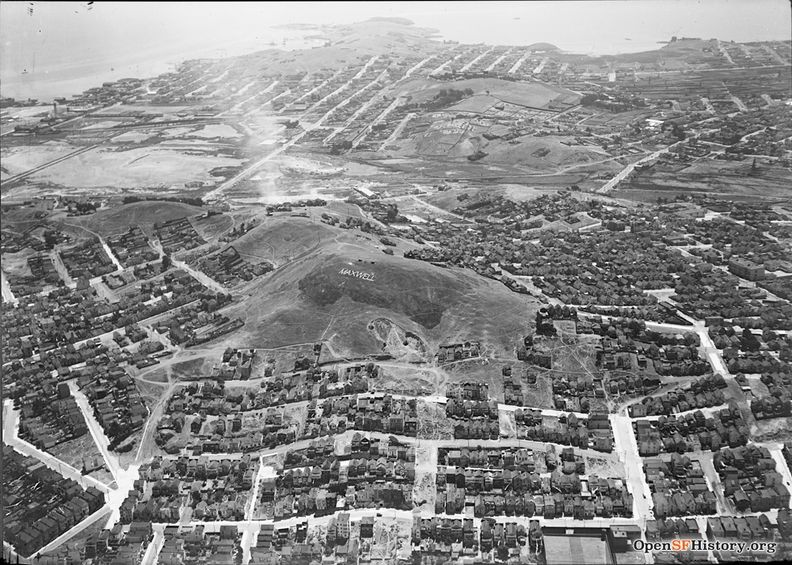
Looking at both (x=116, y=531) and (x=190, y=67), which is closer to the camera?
(x=116, y=531)

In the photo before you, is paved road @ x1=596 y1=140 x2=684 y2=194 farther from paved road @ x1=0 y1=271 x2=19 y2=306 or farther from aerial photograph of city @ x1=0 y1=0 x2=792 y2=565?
paved road @ x1=0 y1=271 x2=19 y2=306

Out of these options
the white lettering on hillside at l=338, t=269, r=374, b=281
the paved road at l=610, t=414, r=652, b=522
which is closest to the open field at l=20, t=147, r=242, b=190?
the white lettering on hillside at l=338, t=269, r=374, b=281

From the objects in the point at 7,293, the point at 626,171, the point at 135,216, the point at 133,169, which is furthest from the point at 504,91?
the point at 7,293

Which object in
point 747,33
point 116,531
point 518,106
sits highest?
point 747,33

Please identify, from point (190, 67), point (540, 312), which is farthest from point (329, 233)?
point (190, 67)

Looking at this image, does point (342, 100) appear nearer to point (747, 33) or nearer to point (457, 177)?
point (457, 177)

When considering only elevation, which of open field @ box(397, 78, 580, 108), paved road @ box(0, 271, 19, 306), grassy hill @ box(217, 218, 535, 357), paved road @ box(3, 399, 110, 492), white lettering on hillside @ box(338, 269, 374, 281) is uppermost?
open field @ box(397, 78, 580, 108)

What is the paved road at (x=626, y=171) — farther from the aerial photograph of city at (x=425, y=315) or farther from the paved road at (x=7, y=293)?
the paved road at (x=7, y=293)
